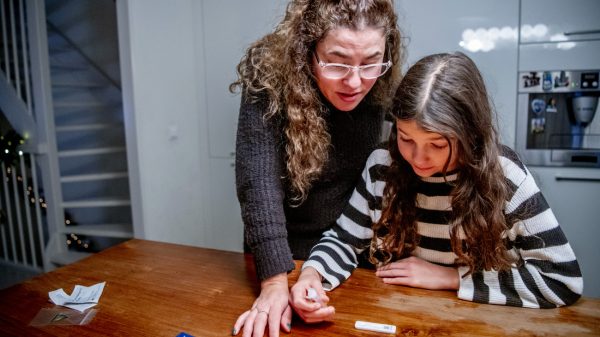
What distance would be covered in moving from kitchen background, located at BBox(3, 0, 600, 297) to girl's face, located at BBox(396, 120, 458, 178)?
1.20 meters

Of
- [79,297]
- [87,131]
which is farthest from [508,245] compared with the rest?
[87,131]

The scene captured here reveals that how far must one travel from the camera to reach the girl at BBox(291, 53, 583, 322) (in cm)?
86

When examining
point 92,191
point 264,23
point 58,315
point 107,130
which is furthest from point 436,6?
point 92,191

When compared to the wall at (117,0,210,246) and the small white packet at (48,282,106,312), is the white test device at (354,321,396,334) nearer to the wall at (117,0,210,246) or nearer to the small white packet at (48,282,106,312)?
the small white packet at (48,282,106,312)

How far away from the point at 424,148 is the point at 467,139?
0.29ft

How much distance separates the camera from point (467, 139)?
35.0 inches

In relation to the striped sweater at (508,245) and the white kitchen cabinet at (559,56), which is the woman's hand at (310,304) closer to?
the striped sweater at (508,245)

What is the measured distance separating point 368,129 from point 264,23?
5.24 ft

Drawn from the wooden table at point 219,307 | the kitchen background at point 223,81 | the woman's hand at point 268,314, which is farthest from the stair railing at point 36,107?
the woman's hand at point 268,314

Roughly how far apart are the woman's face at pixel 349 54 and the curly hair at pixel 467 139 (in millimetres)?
113

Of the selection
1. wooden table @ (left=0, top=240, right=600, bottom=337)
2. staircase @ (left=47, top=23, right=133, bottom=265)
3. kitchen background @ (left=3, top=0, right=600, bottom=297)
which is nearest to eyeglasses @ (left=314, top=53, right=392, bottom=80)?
wooden table @ (left=0, top=240, right=600, bottom=337)

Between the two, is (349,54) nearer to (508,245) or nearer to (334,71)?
(334,71)

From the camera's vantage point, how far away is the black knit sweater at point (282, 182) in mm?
1006

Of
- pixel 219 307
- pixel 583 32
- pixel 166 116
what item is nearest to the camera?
pixel 219 307
